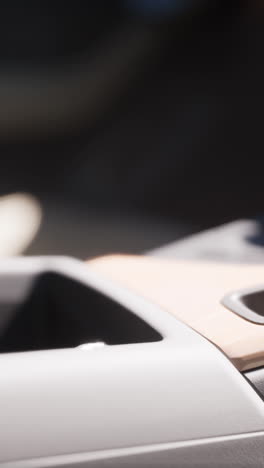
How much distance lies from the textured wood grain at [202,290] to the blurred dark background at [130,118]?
8.82 feet

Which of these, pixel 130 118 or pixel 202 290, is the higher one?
pixel 202 290

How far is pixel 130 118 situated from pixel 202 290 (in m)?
6.98

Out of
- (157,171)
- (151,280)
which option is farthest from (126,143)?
(151,280)

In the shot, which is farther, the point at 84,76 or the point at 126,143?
the point at 84,76

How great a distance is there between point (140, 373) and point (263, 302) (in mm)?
419

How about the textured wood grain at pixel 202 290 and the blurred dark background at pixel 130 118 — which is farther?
the blurred dark background at pixel 130 118

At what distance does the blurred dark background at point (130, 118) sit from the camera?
548 cm

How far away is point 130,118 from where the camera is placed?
8102 millimetres

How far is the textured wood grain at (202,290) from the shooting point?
993 millimetres

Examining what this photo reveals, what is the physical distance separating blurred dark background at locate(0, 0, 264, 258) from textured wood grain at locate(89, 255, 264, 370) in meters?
2.69

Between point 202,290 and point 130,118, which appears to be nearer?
point 202,290

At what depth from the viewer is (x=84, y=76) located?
31.3 ft

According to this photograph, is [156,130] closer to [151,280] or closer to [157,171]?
[157,171]

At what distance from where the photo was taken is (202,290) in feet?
4.31
